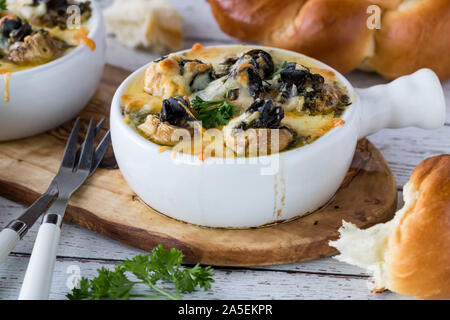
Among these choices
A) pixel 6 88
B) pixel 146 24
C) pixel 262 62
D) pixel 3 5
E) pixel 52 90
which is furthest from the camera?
pixel 146 24

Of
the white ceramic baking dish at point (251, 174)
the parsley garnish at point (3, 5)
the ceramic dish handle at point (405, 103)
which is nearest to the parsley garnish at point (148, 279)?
the white ceramic baking dish at point (251, 174)

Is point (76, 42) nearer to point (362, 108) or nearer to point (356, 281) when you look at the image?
point (362, 108)

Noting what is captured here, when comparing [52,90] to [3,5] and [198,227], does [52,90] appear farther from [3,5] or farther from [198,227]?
[198,227]

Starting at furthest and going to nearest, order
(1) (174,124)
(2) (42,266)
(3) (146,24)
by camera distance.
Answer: (3) (146,24), (1) (174,124), (2) (42,266)

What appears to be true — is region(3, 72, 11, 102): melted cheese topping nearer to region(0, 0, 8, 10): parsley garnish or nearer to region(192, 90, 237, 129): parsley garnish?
region(0, 0, 8, 10): parsley garnish

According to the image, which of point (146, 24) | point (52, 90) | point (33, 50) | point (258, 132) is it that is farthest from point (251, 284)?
point (146, 24)

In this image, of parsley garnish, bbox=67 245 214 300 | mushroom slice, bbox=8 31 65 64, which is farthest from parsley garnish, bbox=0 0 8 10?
parsley garnish, bbox=67 245 214 300

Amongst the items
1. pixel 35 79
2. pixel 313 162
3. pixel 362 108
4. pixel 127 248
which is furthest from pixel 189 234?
pixel 35 79
